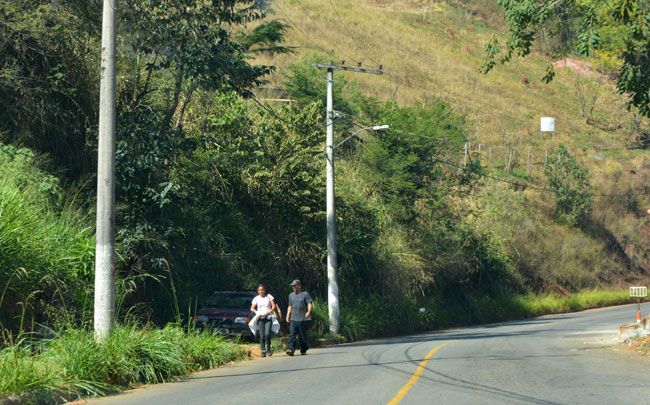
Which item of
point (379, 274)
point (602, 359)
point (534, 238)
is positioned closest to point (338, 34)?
point (534, 238)

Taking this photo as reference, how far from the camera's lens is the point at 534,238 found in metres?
62.9

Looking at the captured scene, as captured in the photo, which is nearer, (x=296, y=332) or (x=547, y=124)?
(x=296, y=332)

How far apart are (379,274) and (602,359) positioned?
61.9 feet

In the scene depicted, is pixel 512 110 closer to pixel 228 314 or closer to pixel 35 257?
pixel 228 314

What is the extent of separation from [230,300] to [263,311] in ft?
16.8

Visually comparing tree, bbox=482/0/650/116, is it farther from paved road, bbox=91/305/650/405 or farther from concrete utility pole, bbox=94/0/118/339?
concrete utility pole, bbox=94/0/118/339

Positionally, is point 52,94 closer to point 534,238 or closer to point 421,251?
point 421,251

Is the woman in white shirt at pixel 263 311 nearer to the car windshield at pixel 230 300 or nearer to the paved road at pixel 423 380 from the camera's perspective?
the paved road at pixel 423 380

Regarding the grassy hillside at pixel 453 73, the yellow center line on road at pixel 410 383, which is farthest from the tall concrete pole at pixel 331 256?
the grassy hillside at pixel 453 73

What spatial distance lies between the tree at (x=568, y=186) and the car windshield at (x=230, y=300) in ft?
143

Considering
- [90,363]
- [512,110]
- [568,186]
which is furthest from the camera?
[512,110]

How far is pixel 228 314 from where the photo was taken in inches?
993

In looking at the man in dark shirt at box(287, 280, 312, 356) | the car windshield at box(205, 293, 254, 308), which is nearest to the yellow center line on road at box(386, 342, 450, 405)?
the man in dark shirt at box(287, 280, 312, 356)

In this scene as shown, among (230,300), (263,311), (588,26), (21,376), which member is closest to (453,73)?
(230,300)
